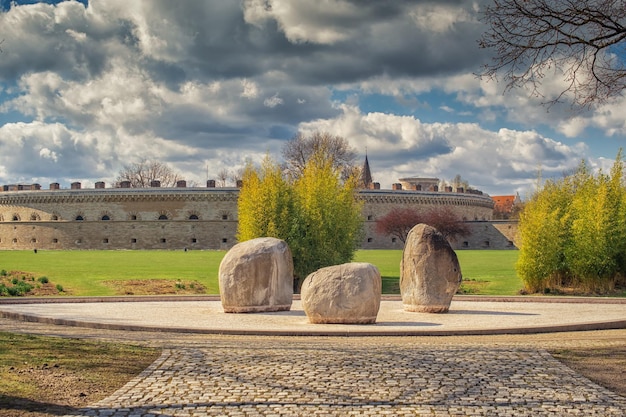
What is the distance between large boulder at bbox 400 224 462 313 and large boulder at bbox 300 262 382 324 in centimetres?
237

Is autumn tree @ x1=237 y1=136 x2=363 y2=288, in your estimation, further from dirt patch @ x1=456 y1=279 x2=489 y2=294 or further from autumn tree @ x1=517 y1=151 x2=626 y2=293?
autumn tree @ x1=517 y1=151 x2=626 y2=293

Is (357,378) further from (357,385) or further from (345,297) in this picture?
(345,297)

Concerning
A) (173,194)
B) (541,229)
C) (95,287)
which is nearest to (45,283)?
(95,287)

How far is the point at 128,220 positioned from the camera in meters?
64.2

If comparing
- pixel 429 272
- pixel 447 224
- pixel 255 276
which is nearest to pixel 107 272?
pixel 255 276

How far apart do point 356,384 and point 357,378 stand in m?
0.32

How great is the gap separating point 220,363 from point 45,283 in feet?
56.4

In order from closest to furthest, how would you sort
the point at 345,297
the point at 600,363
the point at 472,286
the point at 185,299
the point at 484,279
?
1. the point at 600,363
2. the point at 345,297
3. the point at 185,299
4. the point at 472,286
5. the point at 484,279

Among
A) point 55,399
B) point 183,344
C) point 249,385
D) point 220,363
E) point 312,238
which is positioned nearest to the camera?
point 55,399

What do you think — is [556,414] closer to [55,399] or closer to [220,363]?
[220,363]

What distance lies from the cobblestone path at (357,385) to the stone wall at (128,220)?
53175 millimetres

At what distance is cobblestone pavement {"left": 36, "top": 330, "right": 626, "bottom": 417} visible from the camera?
6.92 metres

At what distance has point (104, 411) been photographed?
6777 mm

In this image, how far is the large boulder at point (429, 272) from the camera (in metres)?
16.2
